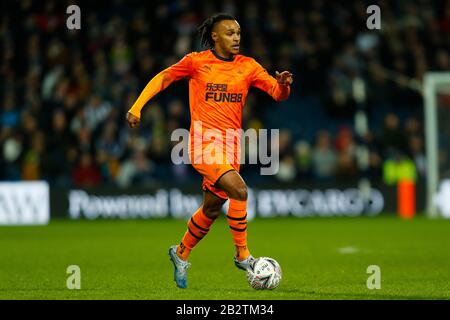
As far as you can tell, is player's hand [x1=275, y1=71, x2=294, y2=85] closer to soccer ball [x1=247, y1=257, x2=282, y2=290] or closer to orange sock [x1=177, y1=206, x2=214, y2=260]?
orange sock [x1=177, y1=206, x2=214, y2=260]

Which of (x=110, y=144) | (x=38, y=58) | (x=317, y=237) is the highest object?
(x=38, y=58)

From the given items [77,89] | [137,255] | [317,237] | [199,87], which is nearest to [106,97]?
[77,89]

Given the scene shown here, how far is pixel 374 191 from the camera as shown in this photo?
22.3 metres

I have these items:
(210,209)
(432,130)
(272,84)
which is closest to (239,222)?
(210,209)

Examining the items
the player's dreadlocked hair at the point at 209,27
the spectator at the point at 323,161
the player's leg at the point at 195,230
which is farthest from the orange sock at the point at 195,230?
the spectator at the point at 323,161

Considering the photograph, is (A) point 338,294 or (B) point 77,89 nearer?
(A) point 338,294

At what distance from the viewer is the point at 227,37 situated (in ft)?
31.7

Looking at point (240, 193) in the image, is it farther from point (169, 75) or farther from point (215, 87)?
point (169, 75)

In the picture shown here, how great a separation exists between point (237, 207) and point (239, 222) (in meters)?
0.15

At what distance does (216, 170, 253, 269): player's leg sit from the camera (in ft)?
30.5

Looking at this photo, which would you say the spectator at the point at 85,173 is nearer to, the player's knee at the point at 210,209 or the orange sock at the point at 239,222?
the player's knee at the point at 210,209

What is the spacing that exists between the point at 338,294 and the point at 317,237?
26.2 feet

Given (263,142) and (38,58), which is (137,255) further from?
(38,58)

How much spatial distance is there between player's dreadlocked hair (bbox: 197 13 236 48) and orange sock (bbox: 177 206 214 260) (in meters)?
1.53
